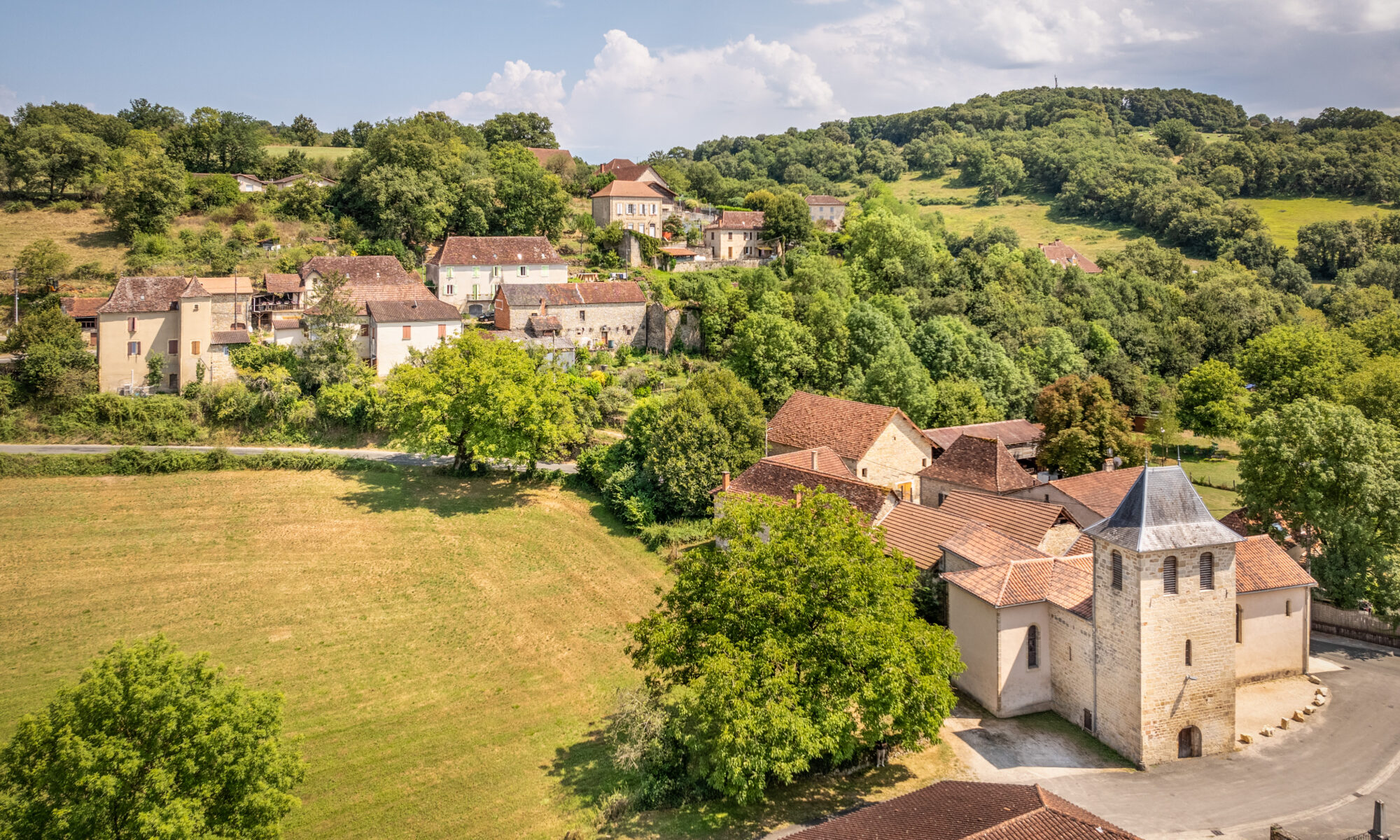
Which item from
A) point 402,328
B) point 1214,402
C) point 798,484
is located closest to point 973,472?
point 798,484

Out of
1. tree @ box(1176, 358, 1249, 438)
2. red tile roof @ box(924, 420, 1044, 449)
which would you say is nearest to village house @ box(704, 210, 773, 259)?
red tile roof @ box(924, 420, 1044, 449)

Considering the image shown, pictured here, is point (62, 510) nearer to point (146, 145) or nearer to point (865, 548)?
point (865, 548)

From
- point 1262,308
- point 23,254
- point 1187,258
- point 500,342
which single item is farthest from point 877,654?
point 1187,258

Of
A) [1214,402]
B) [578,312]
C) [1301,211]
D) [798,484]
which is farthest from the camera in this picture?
[1301,211]

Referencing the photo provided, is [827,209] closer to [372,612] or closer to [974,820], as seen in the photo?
[372,612]

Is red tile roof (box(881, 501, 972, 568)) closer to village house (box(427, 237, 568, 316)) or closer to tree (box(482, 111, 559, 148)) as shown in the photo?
village house (box(427, 237, 568, 316))
